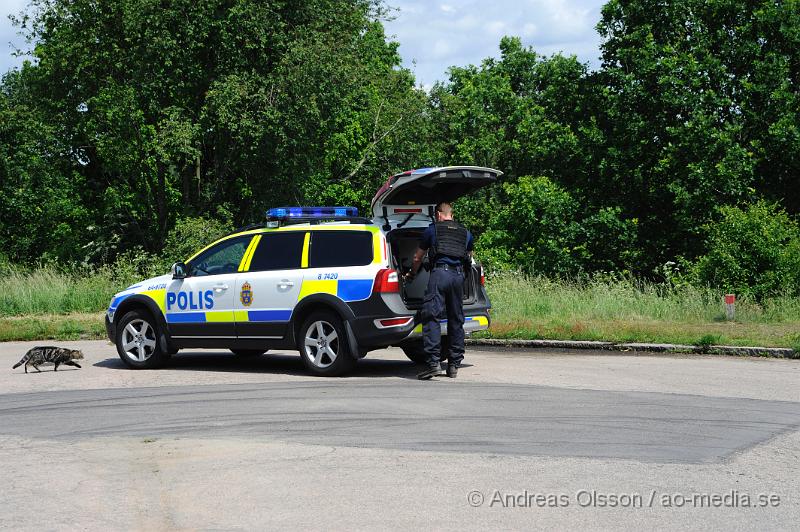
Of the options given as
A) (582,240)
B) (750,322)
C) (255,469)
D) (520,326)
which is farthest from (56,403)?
(582,240)

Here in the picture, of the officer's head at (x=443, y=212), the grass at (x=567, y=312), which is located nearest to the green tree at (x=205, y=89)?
the grass at (x=567, y=312)

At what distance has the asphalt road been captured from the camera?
5.69m

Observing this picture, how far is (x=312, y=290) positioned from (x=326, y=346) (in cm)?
68

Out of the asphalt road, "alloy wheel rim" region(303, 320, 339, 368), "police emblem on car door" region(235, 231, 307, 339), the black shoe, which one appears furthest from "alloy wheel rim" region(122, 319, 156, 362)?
the black shoe

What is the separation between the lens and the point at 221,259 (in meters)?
12.8

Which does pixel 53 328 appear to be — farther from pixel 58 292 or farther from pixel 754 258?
pixel 754 258

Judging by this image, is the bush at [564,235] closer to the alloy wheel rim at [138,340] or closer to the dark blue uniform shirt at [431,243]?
the alloy wheel rim at [138,340]

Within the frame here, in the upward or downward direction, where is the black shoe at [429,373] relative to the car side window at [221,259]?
downward

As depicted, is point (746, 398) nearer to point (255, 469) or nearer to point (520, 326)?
point (255, 469)

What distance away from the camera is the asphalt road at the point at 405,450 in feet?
18.7

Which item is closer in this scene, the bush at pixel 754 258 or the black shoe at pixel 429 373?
the black shoe at pixel 429 373

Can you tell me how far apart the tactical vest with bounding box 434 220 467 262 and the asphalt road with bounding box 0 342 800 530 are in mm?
1462

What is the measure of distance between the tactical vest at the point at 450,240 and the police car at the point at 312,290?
623 mm

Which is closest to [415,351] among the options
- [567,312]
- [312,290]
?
[312,290]
